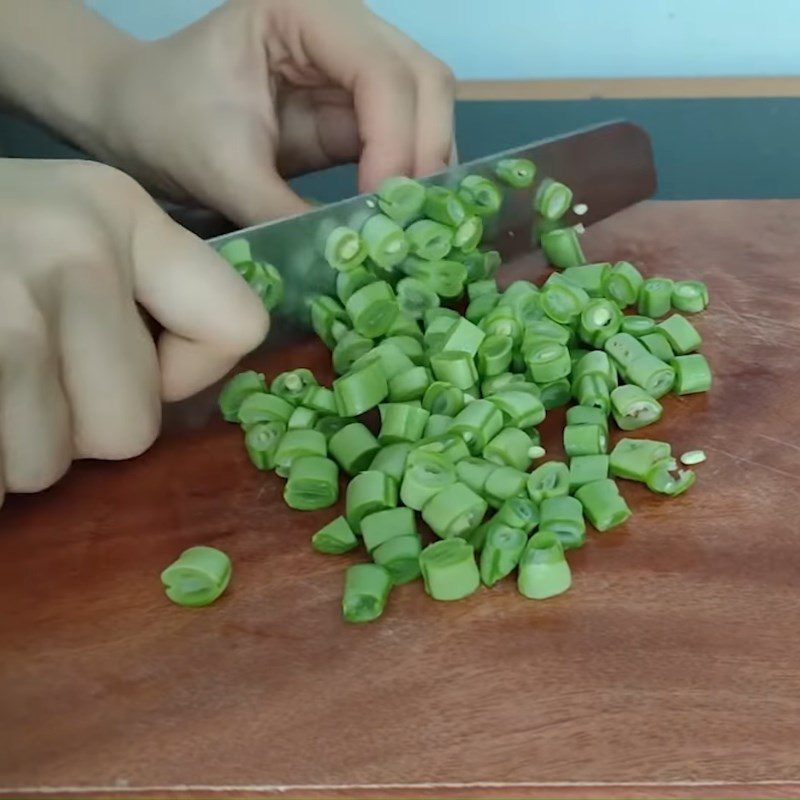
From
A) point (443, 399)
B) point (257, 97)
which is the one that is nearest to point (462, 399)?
point (443, 399)

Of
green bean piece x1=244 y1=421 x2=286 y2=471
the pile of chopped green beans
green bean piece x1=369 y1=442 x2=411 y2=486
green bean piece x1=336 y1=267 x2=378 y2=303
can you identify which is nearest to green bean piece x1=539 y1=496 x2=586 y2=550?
the pile of chopped green beans

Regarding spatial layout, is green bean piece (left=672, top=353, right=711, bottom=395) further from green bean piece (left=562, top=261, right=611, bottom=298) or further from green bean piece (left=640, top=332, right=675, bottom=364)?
green bean piece (left=562, top=261, right=611, bottom=298)

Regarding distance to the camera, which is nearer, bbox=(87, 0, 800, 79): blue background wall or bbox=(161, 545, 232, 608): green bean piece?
bbox=(161, 545, 232, 608): green bean piece

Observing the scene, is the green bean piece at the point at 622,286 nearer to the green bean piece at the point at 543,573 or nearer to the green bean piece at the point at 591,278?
the green bean piece at the point at 591,278

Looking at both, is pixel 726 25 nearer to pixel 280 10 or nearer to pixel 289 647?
pixel 280 10

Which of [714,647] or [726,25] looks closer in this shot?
[714,647]

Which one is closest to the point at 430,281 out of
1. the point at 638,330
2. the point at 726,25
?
the point at 638,330

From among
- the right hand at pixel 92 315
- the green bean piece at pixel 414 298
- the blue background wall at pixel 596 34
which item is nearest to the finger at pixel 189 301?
the right hand at pixel 92 315

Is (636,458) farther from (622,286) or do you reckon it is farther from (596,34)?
(596,34)
